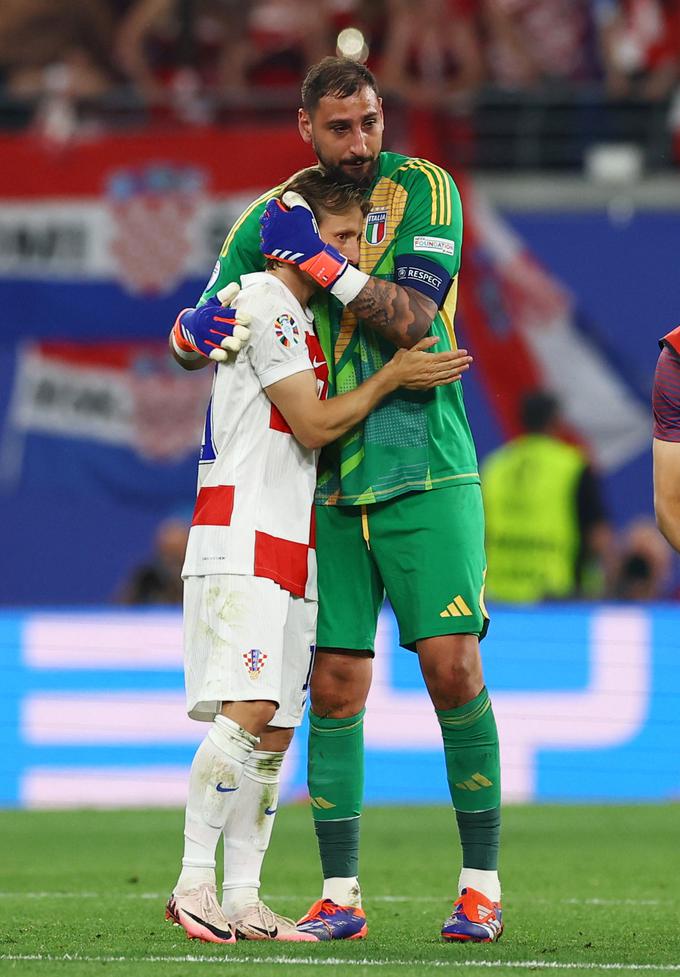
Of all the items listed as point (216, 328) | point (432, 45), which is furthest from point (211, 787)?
point (432, 45)

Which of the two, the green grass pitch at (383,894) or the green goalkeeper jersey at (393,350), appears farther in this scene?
the green goalkeeper jersey at (393,350)

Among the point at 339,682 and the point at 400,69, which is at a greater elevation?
the point at 400,69

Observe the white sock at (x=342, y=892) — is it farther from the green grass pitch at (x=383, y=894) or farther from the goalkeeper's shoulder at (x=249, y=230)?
the goalkeeper's shoulder at (x=249, y=230)

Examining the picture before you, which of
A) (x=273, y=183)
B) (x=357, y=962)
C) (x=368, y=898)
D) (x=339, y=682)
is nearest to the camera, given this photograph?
(x=357, y=962)

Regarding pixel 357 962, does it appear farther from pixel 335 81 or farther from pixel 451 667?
pixel 335 81

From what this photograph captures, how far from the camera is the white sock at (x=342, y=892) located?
4.98 meters

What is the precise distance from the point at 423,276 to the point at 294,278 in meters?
0.35

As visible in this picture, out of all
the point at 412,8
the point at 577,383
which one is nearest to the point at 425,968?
the point at 577,383

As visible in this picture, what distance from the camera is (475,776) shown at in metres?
4.93

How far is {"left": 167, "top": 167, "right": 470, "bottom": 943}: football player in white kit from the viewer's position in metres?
4.66

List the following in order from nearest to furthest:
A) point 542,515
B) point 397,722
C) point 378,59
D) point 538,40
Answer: point 397,722 < point 542,515 < point 378,59 < point 538,40

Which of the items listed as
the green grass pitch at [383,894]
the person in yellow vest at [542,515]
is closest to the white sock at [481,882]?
the green grass pitch at [383,894]

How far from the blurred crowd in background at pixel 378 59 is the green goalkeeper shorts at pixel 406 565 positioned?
27.9 ft

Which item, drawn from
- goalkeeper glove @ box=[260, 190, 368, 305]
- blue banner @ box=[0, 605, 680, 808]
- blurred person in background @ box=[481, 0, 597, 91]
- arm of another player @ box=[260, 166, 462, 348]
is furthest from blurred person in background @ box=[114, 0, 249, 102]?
goalkeeper glove @ box=[260, 190, 368, 305]
